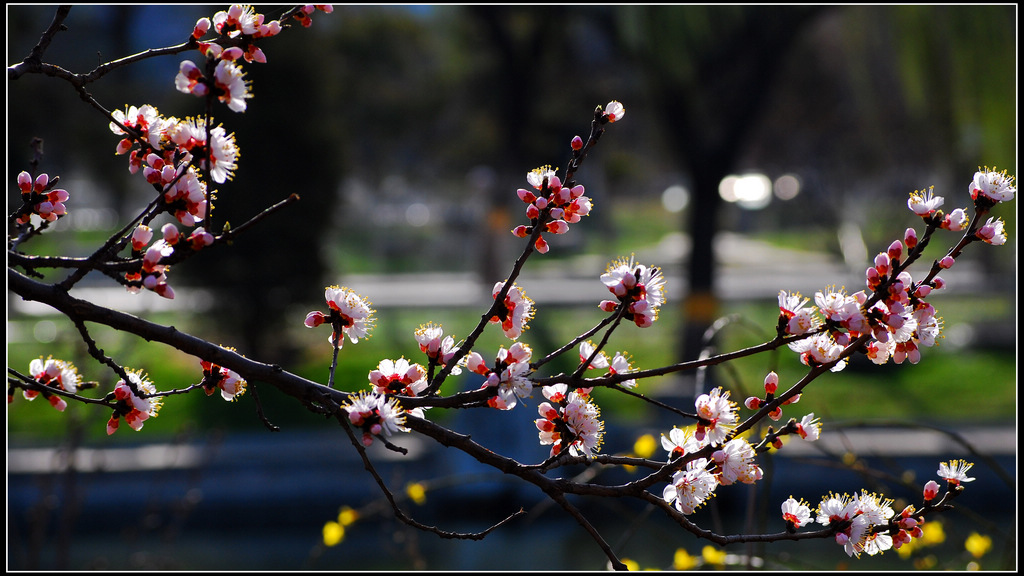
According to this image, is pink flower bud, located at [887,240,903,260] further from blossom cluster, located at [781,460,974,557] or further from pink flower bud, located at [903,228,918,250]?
blossom cluster, located at [781,460,974,557]

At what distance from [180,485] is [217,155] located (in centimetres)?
494

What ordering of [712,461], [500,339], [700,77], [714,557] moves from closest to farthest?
[712,461], [714,557], [700,77], [500,339]

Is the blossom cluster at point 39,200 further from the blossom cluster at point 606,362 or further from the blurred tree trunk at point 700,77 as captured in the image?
the blurred tree trunk at point 700,77

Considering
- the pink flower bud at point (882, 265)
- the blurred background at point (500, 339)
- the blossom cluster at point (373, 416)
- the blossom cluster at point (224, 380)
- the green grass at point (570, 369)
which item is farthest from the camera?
the green grass at point (570, 369)

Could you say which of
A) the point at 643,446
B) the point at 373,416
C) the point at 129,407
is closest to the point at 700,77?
the point at 643,446

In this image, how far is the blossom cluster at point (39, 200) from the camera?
167cm

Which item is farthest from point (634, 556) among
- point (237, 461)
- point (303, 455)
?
point (237, 461)

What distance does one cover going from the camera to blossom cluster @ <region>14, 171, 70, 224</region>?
1666 millimetres

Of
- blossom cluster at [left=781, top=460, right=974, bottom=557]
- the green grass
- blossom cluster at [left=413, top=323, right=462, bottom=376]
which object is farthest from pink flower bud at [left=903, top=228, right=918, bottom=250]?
the green grass

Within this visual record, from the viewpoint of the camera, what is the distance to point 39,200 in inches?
66.9

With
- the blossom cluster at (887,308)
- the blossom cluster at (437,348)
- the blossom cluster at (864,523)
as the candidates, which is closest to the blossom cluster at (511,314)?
the blossom cluster at (437,348)

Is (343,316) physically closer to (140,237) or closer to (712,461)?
(140,237)

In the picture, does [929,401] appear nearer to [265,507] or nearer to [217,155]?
[265,507]

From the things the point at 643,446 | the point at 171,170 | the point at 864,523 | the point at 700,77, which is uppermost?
the point at 700,77
